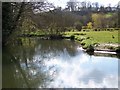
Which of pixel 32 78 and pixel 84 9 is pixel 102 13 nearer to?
pixel 84 9

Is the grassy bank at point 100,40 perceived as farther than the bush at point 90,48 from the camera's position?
Yes

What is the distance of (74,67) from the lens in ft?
42.4

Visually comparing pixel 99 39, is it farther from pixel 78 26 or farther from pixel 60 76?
pixel 78 26

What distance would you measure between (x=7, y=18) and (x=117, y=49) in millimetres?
7127

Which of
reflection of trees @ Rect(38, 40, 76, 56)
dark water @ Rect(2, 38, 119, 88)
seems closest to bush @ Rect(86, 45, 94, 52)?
reflection of trees @ Rect(38, 40, 76, 56)

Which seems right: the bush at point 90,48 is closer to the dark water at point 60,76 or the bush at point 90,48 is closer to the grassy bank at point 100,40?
the grassy bank at point 100,40

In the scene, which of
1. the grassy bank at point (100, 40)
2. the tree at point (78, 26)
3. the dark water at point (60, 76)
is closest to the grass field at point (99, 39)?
the grassy bank at point (100, 40)

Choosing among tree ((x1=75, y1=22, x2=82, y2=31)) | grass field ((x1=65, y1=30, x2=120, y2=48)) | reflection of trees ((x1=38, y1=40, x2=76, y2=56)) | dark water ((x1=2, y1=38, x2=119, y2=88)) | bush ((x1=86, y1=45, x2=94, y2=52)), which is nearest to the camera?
dark water ((x1=2, y1=38, x2=119, y2=88))

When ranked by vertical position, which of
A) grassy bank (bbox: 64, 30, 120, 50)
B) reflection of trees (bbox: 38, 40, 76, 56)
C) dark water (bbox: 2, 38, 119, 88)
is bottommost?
reflection of trees (bbox: 38, 40, 76, 56)

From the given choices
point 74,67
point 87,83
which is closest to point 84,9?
point 74,67

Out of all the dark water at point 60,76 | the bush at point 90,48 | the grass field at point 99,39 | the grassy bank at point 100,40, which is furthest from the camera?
the grass field at point 99,39

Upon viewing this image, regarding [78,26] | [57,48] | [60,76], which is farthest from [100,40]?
[78,26]

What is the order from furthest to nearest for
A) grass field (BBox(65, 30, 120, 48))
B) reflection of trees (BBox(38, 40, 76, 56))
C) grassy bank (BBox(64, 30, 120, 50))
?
grass field (BBox(65, 30, 120, 48)) < reflection of trees (BBox(38, 40, 76, 56)) < grassy bank (BBox(64, 30, 120, 50))

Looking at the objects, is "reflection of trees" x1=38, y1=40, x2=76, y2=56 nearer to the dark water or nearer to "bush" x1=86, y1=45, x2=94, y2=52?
"bush" x1=86, y1=45, x2=94, y2=52
